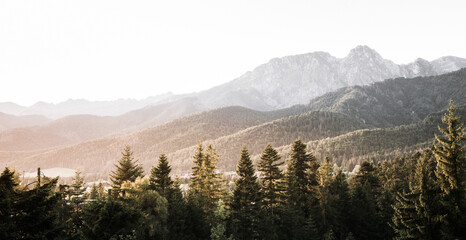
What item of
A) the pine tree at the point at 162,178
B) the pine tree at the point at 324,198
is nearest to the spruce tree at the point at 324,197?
the pine tree at the point at 324,198

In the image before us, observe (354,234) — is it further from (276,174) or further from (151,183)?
(151,183)

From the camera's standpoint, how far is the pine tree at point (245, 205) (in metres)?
44.7

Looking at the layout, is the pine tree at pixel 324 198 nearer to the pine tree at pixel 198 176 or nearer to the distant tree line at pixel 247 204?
the distant tree line at pixel 247 204

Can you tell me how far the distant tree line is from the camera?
75.3ft

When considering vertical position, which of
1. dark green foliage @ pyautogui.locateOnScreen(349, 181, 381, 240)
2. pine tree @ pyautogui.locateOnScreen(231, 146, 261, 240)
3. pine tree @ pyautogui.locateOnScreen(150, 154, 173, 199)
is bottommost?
dark green foliage @ pyautogui.locateOnScreen(349, 181, 381, 240)

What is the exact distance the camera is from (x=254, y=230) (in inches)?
1768

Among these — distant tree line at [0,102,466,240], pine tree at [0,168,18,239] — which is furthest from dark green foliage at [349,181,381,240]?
pine tree at [0,168,18,239]

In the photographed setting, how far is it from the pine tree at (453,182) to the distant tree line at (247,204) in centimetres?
9

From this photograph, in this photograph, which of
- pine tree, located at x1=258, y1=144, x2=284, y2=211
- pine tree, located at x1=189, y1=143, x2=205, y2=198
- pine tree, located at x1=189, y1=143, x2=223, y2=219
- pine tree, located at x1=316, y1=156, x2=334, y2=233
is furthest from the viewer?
pine tree, located at x1=316, y1=156, x2=334, y2=233

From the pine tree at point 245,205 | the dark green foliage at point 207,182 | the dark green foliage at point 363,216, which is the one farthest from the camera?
the dark green foliage at point 363,216

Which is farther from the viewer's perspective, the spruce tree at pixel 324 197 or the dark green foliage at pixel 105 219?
the spruce tree at pixel 324 197

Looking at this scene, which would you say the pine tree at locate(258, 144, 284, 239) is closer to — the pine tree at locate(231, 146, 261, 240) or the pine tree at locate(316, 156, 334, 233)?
the pine tree at locate(231, 146, 261, 240)

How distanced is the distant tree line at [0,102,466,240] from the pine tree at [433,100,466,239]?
87mm

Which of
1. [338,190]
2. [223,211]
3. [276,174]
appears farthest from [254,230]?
[338,190]
